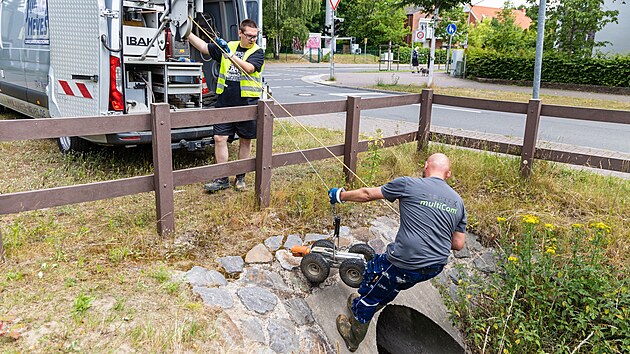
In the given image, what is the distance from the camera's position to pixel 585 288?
405 cm

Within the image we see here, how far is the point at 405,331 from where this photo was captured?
441 centimetres

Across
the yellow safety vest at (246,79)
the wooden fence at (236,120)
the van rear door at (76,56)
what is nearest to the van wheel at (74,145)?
the van rear door at (76,56)

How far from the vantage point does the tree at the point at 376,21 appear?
48.8 m

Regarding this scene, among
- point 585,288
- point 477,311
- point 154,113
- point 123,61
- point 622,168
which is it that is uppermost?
point 123,61

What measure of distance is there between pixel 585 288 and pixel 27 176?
5.68 meters

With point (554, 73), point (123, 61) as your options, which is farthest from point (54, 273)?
point (554, 73)

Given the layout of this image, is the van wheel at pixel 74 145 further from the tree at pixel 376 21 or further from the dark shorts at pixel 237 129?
the tree at pixel 376 21

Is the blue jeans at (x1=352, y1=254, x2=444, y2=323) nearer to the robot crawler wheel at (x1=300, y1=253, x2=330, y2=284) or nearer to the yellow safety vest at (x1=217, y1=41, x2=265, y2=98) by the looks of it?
the robot crawler wheel at (x1=300, y1=253, x2=330, y2=284)

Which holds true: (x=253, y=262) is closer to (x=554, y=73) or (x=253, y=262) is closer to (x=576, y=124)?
(x=576, y=124)

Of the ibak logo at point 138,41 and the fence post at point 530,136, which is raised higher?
the ibak logo at point 138,41

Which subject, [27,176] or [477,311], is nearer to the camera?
[477,311]

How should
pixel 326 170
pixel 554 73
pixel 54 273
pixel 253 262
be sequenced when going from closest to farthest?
pixel 54 273
pixel 253 262
pixel 326 170
pixel 554 73

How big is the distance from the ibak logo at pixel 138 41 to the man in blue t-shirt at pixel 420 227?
361cm

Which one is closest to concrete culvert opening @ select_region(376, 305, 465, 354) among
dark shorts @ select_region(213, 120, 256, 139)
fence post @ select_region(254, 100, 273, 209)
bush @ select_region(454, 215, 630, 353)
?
bush @ select_region(454, 215, 630, 353)
